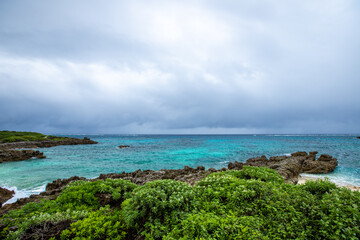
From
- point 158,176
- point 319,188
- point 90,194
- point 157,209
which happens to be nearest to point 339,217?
point 319,188

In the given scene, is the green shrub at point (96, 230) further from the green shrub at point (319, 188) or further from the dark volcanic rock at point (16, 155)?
the dark volcanic rock at point (16, 155)

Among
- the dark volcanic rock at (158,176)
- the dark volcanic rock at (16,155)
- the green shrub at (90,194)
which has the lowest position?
the dark volcanic rock at (16,155)

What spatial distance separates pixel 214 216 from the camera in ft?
15.9

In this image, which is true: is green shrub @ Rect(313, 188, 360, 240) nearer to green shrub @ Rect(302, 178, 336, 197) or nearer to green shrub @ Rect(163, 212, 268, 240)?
green shrub @ Rect(302, 178, 336, 197)

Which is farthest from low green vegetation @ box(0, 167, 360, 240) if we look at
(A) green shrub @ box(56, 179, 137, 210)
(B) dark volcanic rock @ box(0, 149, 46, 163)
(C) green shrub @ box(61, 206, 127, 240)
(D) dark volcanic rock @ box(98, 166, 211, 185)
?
(B) dark volcanic rock @ box(0, 149, 46, 163)

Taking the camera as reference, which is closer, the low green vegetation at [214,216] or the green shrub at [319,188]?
the low green vegetation at [214,216]

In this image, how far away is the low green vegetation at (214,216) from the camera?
425 centimetres

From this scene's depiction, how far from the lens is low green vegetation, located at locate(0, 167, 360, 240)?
4.25 m

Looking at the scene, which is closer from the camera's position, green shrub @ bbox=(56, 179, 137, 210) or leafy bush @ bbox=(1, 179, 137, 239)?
leafy bush @ bbox=(1, 179, 137, 239)

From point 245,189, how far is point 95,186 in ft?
24.3

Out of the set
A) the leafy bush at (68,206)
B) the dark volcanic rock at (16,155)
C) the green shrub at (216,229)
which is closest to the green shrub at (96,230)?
the leafy bush at (68,206)

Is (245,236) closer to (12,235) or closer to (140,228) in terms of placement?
(140,228)

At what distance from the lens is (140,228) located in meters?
5.29

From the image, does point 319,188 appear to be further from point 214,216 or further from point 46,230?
point 46,230
